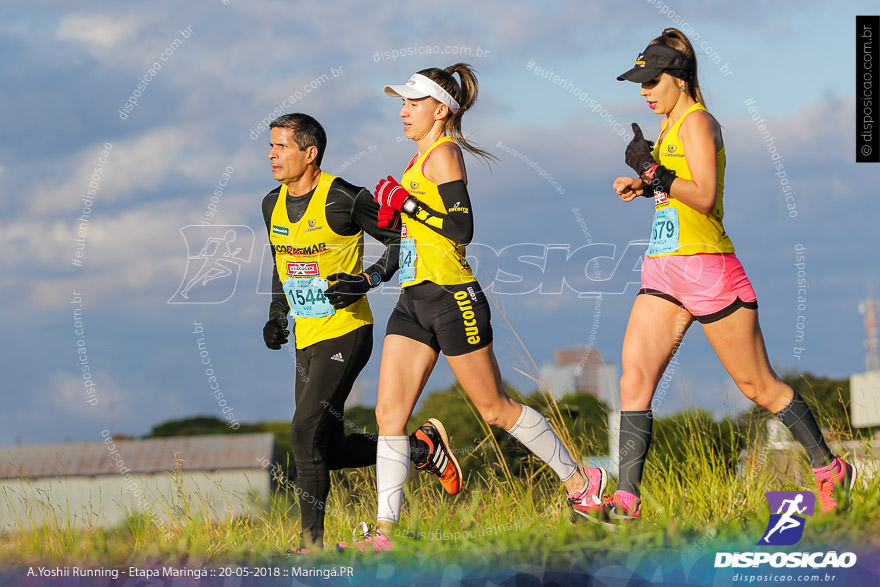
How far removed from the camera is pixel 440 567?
4.44 meters

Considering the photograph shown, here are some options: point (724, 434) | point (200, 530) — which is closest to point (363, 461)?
point (200, 530)

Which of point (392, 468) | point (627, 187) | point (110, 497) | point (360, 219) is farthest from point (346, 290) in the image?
point (110, 497)

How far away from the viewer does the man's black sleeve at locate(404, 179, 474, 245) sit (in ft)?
16.4

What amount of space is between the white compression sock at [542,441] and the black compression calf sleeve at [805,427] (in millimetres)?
1181

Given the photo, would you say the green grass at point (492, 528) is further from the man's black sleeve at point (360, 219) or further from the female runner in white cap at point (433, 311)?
the man's black sleeve at point (360, 219)

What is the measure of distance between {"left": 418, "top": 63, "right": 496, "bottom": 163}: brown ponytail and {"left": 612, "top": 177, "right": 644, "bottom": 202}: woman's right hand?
2.72 feet

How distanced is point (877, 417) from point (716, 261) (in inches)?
126

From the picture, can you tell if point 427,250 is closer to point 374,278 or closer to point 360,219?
point 374,278

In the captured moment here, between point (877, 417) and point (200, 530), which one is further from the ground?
point (877, 417)

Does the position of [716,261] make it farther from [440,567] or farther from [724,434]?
[724,434]

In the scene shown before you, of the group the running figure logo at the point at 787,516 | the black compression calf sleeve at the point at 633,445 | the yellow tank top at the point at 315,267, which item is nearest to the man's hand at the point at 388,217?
the yellow tank top at the point at 315,267

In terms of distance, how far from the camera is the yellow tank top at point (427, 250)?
16.8 feet

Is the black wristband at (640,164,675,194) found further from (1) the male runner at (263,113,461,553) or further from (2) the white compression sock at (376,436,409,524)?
(2) the white compression sock at (376,436,409,524)

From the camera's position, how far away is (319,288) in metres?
5.64
